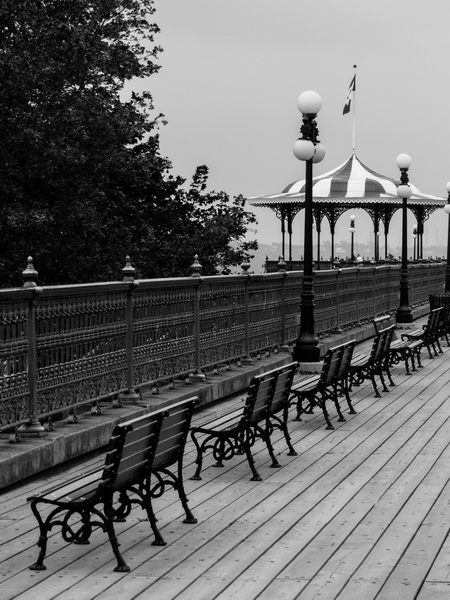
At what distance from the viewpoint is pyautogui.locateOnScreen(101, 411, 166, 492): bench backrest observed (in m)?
7.73

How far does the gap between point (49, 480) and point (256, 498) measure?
70.8 inches

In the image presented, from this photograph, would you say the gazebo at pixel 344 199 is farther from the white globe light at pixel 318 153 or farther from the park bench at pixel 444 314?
the white globe light at pixel 318 153

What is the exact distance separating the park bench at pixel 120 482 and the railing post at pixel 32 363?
191 centimetres

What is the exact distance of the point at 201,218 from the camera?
49.0m

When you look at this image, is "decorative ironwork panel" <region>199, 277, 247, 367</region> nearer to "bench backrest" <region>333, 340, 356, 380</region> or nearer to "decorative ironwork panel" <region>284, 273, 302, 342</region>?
"bench backrest" <region>333, 340, 356, 380</region>

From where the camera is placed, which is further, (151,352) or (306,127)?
(306,127)

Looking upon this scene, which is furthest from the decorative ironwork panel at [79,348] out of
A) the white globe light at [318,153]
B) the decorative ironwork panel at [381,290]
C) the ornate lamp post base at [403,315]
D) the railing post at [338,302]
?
the ornate lamp post base at [403,315]

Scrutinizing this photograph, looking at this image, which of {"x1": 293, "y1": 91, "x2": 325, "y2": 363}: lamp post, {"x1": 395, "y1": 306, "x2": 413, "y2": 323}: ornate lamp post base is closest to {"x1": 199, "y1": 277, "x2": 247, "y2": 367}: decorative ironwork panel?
{"x1": 293, "y1": 91, "x2": 325, "y2": 363}: lamp post

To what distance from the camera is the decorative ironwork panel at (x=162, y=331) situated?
1378 cm

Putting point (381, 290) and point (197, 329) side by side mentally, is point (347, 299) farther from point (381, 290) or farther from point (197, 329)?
point (197, 329)

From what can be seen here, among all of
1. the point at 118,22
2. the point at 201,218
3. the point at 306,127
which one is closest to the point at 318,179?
the point at 201,218

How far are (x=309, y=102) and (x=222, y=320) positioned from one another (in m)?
4.58

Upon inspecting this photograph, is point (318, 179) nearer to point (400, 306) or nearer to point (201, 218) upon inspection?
point (201, 218)

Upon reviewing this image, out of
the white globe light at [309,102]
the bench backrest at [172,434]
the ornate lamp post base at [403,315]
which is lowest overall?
the ornate lamp post base at [403,315]
